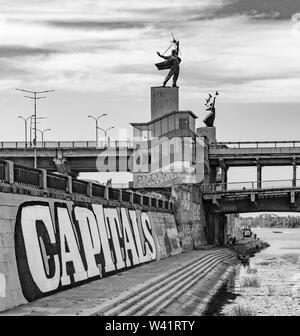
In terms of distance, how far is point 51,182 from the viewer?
35781mm

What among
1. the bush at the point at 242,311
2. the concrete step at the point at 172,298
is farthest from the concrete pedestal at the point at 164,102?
the bush at the point at 242,311

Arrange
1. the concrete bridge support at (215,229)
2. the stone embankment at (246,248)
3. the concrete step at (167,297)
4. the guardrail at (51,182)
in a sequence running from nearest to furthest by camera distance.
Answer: the concrete step at (167,297), the guardrail at (51,182), the concrete bridge support at (215,229), the stone embankment at (246,248)

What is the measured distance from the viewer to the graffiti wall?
27.8 meters

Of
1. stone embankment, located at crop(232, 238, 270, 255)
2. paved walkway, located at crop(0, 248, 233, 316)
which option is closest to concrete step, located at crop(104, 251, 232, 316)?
paved walkway, located at crop(0, 248, 233, 316)

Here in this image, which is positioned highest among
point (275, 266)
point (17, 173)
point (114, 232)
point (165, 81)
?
point (165, 81)

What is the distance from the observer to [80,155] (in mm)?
106562

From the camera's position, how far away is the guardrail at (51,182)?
29703 millimetres

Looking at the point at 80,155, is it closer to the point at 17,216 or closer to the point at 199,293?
the point at 199,293

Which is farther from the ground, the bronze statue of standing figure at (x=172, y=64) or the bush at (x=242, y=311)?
the bronze statue of standing figure at (x=172, y=64)

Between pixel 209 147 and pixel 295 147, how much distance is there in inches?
494

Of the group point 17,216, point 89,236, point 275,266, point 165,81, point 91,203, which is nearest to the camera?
point 17,216

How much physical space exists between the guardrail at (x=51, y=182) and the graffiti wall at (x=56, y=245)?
0.77 metres

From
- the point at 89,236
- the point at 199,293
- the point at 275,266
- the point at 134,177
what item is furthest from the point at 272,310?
the point at 134,177

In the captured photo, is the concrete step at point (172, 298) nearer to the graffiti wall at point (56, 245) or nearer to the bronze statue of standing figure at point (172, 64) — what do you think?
the graffiti wall at point (56, 245)
